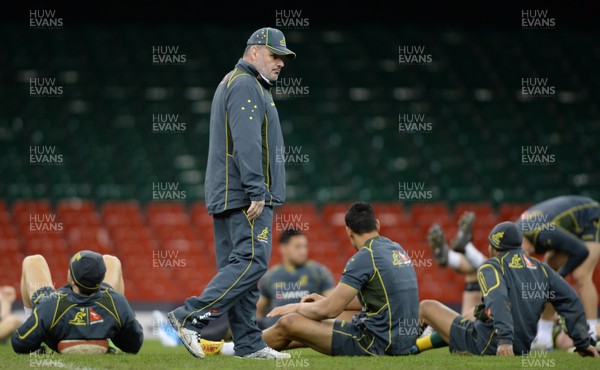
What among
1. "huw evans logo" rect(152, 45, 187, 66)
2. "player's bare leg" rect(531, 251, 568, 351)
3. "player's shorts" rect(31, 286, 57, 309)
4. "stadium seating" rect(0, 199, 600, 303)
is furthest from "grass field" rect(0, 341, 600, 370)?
"huw evans logo" rect(152, 45, 187, 66)

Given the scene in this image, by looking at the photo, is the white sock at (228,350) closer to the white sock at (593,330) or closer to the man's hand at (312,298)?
the man's hand at (312,298)

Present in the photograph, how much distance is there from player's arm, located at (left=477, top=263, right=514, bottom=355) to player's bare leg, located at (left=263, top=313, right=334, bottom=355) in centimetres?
122

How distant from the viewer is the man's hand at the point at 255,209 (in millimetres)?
6289

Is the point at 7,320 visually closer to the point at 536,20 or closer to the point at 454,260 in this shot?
the point at 454,260

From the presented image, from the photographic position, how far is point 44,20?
22016mm

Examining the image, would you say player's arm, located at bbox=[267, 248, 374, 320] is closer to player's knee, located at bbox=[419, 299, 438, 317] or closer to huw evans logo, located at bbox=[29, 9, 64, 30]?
player's knee, located at bbox=[419, 299, 438, 317]

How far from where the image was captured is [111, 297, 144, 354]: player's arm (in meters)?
6.91

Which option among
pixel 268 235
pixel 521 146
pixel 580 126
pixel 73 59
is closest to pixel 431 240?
pixel 268 235

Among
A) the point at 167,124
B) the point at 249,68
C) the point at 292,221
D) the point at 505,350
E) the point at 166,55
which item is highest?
the point at 166,55

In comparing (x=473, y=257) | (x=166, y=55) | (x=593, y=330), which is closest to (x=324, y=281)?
(x=473, y=257)

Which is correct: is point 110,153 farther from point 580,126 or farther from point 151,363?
point 151,363

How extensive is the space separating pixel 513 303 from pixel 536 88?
48.8 ft

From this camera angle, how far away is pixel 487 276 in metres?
7.29

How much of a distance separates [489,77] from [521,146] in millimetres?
2504
